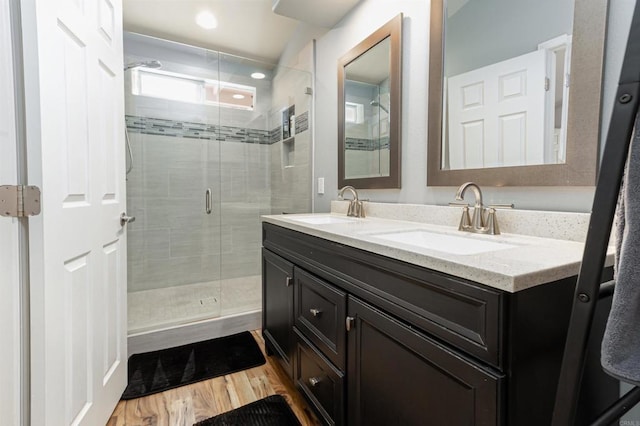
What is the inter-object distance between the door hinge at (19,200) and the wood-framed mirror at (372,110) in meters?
1.45

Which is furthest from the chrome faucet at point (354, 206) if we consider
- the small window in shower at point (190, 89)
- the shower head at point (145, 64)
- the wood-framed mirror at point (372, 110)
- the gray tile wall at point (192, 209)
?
the shower head at point (145, 64)

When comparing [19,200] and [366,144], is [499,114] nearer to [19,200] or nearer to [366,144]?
[366,144]

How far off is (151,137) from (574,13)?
282cm

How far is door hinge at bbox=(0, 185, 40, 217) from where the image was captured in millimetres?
828

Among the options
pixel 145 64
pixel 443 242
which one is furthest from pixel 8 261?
pixel 145 64

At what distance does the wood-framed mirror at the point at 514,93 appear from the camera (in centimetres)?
93

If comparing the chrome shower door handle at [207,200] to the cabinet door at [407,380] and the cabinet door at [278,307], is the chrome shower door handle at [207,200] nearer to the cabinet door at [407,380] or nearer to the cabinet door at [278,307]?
the cabinet door at [278,307]

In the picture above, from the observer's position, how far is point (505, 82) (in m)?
1.18

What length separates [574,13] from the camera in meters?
0.95

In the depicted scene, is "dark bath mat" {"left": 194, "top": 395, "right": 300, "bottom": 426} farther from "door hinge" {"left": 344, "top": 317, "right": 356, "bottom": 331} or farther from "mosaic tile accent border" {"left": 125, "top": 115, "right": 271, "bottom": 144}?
"mosaic tile accent border" {"left": 125, "top": 115, "right": 271, "bottom": 144}

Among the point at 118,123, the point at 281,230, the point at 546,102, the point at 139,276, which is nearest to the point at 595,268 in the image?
the point at 546,102

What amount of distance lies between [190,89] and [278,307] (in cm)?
214

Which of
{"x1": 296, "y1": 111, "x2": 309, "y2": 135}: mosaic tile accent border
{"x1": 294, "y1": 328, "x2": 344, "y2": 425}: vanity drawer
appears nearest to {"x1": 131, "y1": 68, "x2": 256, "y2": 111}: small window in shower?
{"x1": 296, "y1": 111, "x2": 309, "y2": 135}: mosaic tile accent border

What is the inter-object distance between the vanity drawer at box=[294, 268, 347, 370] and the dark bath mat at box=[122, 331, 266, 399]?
0.71 m
